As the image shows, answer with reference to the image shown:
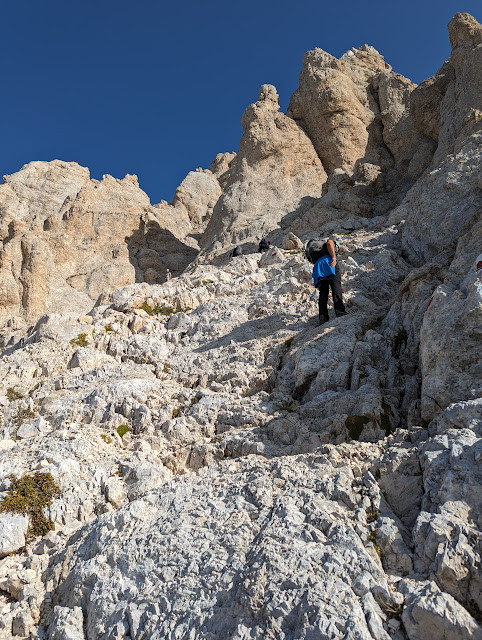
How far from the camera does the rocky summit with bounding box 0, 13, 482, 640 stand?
5090 millimetres

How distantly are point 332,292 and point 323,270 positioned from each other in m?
0.79

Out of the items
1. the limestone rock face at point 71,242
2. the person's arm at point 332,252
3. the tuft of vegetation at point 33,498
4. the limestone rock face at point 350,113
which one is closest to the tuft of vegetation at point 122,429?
the tuft of vegetation at point 33,498

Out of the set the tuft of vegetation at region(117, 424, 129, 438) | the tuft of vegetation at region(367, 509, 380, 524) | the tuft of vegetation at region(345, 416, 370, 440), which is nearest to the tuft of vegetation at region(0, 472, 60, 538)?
the tuft of vegetation at region(117, 424, 129, 438)

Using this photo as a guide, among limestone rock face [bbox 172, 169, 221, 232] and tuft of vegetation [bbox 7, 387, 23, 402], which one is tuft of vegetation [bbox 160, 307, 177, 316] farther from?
limestone rock face [bbox 172, 169, 221, 232]

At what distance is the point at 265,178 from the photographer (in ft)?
137

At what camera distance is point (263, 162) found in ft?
141

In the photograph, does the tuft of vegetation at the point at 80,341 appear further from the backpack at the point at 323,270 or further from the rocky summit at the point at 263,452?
the backpack at the point at 323,270

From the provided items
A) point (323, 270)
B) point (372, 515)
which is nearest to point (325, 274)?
point (323, 270)

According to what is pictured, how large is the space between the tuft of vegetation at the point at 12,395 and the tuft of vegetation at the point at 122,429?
4.11 metres

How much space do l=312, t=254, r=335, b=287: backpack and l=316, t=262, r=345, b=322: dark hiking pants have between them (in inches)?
4.9

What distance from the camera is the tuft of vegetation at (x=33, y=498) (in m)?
7.80

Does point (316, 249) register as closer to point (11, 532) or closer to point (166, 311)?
point (166, 311)

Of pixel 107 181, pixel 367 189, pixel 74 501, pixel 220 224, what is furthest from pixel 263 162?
pixel 74 501

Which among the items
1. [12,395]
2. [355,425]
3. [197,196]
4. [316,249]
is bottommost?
[355,425]
